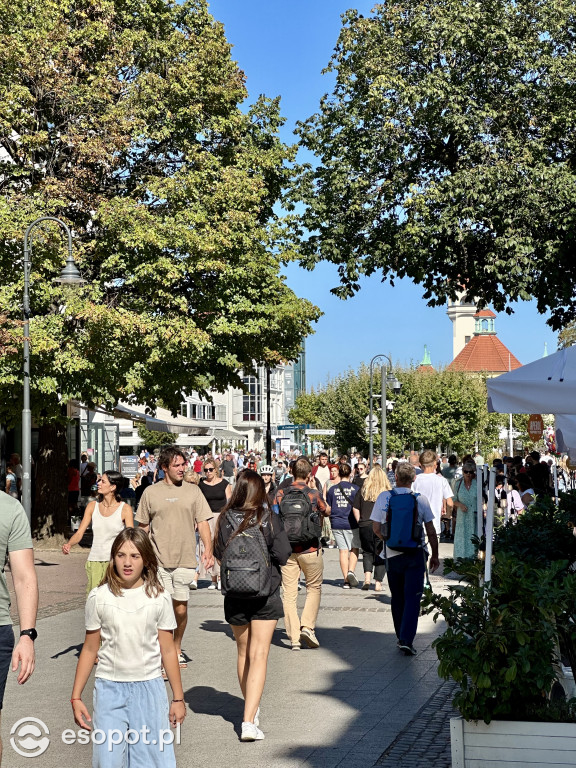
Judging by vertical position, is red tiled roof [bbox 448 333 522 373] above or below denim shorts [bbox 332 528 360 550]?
above

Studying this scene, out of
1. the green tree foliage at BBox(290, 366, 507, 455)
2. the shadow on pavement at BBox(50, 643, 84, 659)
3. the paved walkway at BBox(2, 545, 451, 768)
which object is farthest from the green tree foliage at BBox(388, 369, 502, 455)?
the shadow on pavement at BBox(50, 643, 84, 659)

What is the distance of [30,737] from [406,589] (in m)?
4.21

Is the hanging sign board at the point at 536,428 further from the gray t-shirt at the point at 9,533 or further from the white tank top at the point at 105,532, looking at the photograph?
the gray t-shirt at the point at 9,533

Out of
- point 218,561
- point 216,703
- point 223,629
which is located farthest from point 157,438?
point 216,703

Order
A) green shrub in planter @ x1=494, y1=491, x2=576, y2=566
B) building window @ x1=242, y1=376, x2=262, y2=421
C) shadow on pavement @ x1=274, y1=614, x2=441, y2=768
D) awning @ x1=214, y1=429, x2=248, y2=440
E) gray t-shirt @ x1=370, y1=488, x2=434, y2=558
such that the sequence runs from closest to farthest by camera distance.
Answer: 1. shadow on pavement @ x1=274, y1=614, x2=441, y2=768
2. green shrub in planter @ x1=494, y1=491, x2=576, y2=566
3. gray t-shirt @ x1=370, y1=488, x2=434, y2=558
4. awning @ x1=214, y1=429, x2=248, y2=440
5. building window @ x1=242, y1=376, x2=262, y2=421

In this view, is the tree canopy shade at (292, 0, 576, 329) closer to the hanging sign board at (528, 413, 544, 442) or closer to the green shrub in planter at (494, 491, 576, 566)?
the green shrub in planter at (494, 491, 576, 566)

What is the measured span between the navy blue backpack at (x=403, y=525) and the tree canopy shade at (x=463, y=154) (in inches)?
349

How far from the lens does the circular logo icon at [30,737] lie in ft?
22.1

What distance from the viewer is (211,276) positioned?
74.3 feet

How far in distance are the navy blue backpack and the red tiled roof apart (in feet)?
528

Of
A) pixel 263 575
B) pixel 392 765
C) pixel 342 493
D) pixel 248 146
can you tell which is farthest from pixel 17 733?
pixel 248 146

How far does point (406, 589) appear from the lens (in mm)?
10242

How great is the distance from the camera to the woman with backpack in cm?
692

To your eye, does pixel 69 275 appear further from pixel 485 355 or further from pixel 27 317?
pixel 485 355
